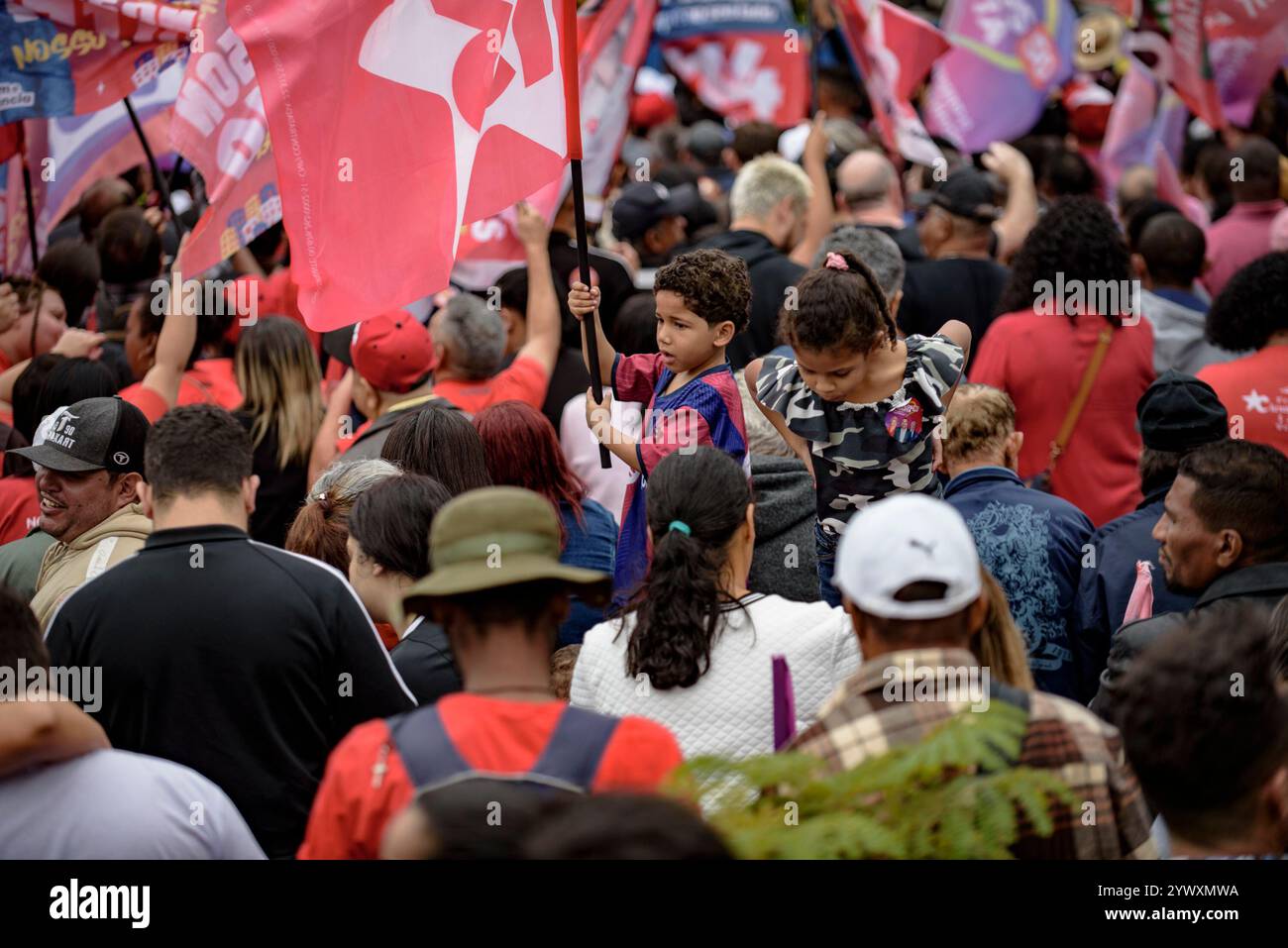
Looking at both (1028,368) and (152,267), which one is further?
(152,267)

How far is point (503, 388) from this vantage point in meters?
6.66

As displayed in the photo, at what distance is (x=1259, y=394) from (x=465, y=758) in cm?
421

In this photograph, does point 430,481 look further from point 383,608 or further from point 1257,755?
point 1257,755

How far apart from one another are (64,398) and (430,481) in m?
2.05

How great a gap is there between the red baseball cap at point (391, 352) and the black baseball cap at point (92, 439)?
4.42 ft

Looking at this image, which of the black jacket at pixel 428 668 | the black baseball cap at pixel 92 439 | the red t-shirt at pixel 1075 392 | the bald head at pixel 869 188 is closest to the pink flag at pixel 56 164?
the bald head at pixel 869 188

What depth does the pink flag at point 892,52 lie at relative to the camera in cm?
919

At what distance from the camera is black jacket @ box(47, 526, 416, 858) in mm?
3809

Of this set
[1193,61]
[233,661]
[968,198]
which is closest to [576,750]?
[233,661]

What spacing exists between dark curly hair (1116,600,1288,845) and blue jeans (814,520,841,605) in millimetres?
2318

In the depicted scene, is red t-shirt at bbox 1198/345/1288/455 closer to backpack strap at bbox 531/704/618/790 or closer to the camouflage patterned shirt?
the camouflage patterned shirt

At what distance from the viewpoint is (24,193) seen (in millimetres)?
8438
